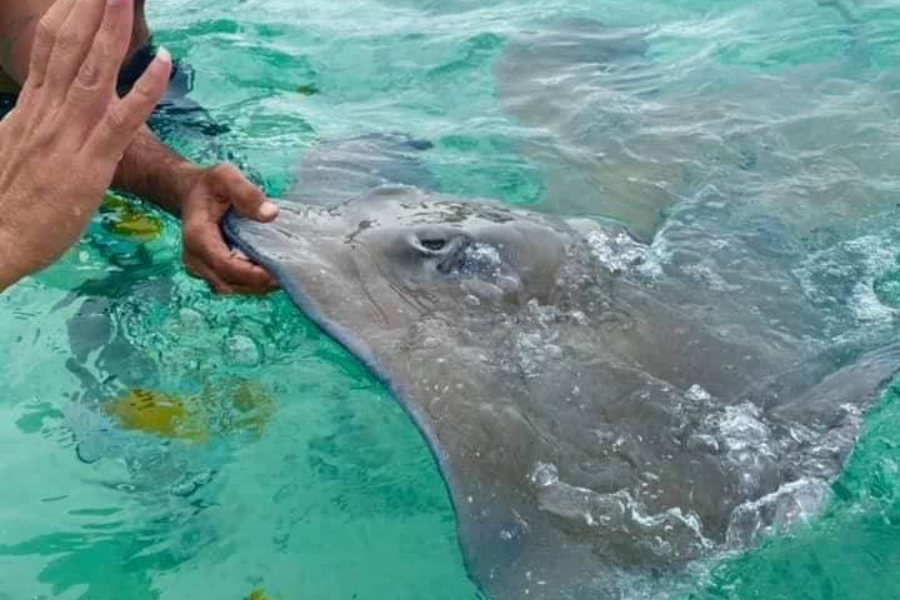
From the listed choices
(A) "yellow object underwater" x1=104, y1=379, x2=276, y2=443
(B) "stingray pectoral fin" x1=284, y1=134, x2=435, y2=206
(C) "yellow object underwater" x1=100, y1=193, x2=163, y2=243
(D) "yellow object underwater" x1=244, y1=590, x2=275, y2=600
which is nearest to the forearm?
(C) "yellow object underwater" x1=100, y1=193, x2=163, y2=243

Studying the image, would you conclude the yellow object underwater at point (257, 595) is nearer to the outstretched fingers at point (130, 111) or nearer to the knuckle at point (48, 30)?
the outstretched fingers at point (130, 111)

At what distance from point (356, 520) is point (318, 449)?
0.40 m

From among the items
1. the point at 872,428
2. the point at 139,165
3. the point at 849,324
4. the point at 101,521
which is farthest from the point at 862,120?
the point at 101,521

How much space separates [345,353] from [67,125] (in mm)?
1234

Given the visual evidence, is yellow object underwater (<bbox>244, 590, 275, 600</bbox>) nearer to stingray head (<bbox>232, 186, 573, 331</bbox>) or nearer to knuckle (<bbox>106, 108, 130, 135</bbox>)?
stingray head (<bbox>232, 186, 573, 331</bbox>)

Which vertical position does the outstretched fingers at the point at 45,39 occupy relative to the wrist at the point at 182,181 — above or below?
above

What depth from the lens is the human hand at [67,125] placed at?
2500mm

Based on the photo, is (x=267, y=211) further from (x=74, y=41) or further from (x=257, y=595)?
(x=257, y=595)

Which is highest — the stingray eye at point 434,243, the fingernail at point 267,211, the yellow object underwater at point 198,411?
the fingernail at point 267,211

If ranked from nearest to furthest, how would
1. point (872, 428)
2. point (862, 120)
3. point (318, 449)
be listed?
point (872, 428) → point (318, 449) → point (862, 120)

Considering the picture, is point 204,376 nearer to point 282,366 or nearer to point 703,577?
point 282,366

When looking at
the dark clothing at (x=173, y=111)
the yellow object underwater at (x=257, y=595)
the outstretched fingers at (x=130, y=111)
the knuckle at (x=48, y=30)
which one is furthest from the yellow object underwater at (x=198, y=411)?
the dark clothing at (x=173, y=111)

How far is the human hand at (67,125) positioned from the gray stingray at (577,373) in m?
0.49

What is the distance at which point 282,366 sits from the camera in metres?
3.98
